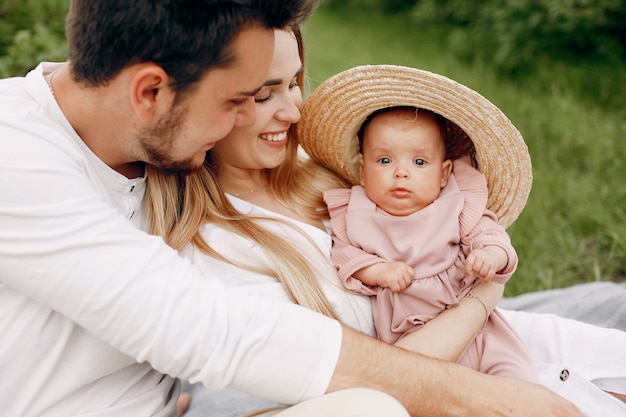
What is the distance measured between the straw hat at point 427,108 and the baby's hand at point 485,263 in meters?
0.40

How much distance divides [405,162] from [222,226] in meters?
0.65

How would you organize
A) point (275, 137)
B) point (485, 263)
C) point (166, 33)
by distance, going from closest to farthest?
point (166, 33), point (485, 263), point (275, 137)

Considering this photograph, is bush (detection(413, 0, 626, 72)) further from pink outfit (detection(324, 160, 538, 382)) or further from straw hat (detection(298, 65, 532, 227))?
pink outfit (detection(324, 160, 538, 382))

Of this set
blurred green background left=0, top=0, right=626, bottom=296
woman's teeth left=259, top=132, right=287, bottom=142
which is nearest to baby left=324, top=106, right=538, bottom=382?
woman's teeth left=259, top=132, right=287, bottom=142

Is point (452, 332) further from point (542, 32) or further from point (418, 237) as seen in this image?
point (542, 32)

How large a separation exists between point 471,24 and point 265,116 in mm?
6678

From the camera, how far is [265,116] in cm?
244

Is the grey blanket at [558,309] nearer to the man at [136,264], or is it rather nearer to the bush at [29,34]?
the man at [136,264]

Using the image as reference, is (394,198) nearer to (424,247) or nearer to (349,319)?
(424,247)

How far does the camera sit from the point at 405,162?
2463 mm

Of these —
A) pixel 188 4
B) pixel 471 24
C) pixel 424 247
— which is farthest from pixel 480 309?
pixel 471 24

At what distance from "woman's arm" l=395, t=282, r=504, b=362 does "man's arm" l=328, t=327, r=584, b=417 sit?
0.23 metres

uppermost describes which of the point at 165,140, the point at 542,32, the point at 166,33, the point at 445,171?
the point at 542,32

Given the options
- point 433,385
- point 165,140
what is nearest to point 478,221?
point 433,385
